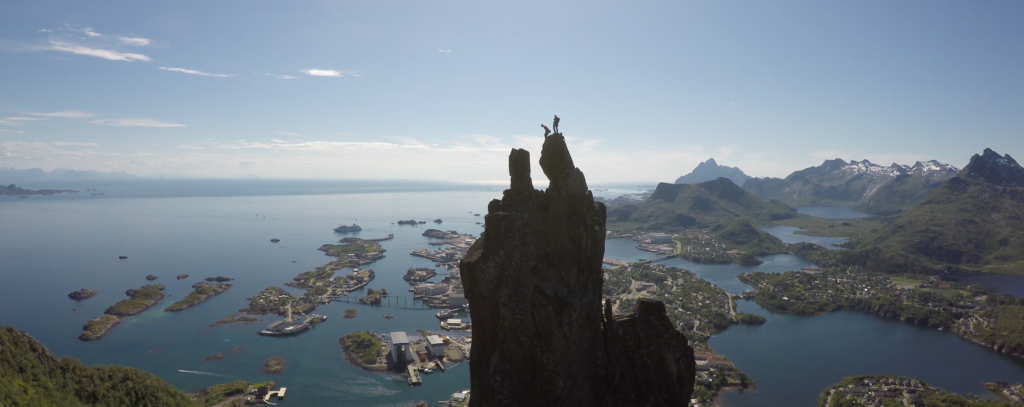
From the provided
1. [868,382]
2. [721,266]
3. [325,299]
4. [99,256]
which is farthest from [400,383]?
[99,256]

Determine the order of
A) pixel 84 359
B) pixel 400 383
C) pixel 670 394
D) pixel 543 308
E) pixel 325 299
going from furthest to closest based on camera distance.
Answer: pixel 325 299 < pixel 84 359 < pixel 400 383 < pixel 670 394 < pixel 543 308

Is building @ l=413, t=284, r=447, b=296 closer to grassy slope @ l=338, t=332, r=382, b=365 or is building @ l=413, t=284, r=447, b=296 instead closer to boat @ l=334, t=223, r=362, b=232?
grassy slope @ l=338, t=332, r=382, b=365

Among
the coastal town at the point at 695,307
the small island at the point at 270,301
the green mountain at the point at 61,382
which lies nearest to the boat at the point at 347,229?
the small island at the point at 270,301

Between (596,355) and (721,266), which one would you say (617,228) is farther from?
(596,355)

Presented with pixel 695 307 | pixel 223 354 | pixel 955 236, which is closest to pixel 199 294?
pixel 223 354

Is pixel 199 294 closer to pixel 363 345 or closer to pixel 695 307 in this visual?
pixel 363 345

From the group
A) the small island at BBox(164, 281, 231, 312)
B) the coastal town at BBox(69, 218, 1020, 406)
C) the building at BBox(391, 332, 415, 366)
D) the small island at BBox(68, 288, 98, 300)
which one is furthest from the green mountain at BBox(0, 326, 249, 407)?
the small island at BBox(68, 288, 98, 300)
